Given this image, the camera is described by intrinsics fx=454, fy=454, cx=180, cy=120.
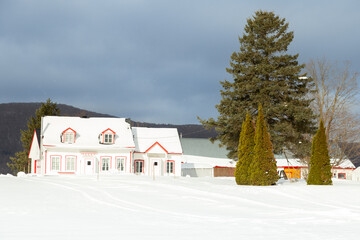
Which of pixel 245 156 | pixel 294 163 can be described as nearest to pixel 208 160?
pixel 294 163

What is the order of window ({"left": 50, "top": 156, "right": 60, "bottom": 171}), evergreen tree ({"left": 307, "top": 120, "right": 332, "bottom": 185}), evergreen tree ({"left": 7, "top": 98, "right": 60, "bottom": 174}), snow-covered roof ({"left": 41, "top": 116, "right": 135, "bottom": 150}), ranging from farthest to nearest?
evergreen tree ({"left": 7, "top": 98, "right": 60, "bottom": 174})
snow-covered roof ({"left": 41, "top": 116, "right": 135, "bottom": 150})
window ({"left": 50, "top": 156, "right": 60, "bottom": 171})
evergreen tree ({"left": 307, "top": 120, "right": 332, "bottom": 185})

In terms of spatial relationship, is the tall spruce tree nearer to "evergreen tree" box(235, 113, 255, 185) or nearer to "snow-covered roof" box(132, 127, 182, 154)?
"evergreen tree" box(235, 113, 255, 185)

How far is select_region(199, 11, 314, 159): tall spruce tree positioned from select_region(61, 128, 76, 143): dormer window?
54.4 feet

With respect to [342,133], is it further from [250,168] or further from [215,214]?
[215,214]

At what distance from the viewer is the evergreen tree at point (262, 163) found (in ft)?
88.6

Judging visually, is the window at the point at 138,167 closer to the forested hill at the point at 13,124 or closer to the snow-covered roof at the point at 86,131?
the snow-covered roof at the point at 86,131

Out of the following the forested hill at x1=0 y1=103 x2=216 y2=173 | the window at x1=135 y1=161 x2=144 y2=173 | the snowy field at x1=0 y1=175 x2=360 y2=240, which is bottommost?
the snowy field at x1=0 y1=175 x2=360 y2=240

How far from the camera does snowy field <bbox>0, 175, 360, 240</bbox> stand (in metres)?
11.4

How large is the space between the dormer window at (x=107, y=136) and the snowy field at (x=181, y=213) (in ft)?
73.9

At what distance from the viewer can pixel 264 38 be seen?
1443 inches

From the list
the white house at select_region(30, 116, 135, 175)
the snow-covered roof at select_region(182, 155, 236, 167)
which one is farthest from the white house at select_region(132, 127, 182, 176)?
the snow-covered roof at select_region(182, 155, 236, 167)

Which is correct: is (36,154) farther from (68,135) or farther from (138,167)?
(138,167)

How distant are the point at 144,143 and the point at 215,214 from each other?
34.2 metres

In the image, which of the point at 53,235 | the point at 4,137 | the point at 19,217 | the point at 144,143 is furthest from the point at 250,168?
the point at 4,137
